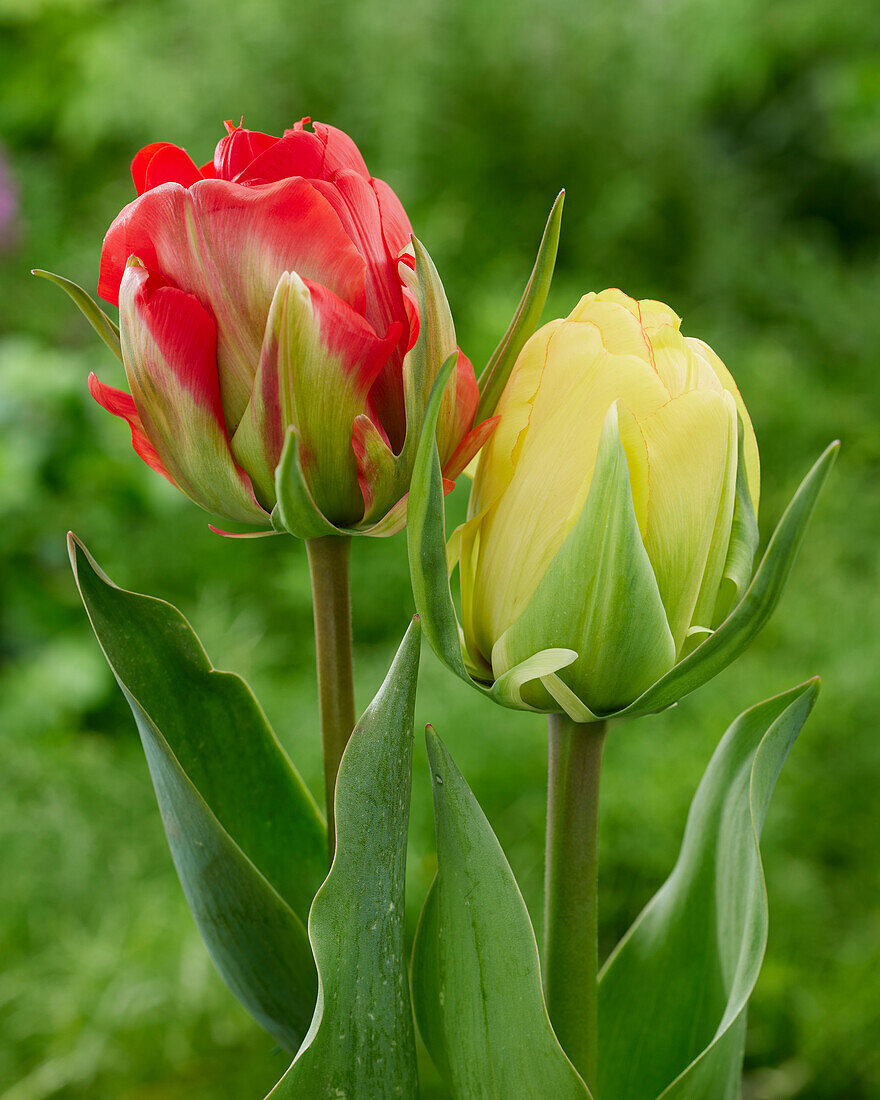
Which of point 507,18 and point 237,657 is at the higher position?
point 507,18

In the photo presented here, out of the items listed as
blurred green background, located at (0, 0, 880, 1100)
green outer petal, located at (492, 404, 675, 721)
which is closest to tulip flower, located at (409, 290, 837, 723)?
green outer petal, located at (492, 404, 675, 721)

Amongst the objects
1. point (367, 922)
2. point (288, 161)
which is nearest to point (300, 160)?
point (288, 161)

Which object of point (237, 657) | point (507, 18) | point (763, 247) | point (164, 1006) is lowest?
point (164, 1006)

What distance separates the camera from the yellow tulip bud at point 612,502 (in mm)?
148

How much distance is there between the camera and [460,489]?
2.40ft

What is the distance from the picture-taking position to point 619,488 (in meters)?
0.14

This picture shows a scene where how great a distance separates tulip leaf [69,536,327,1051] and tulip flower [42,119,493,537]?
3 centimetres

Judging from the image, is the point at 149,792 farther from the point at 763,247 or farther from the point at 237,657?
the point at 763,247

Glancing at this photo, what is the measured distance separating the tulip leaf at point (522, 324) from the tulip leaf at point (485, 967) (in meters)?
0.05

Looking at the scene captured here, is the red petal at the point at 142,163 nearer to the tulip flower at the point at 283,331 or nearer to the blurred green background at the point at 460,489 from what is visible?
the tulip flower at the point at 283,331

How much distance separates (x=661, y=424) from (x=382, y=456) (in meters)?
0.04

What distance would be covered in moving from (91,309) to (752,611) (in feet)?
0.35

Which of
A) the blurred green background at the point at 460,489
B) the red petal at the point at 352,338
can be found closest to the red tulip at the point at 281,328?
the red petal at the point at 352,338

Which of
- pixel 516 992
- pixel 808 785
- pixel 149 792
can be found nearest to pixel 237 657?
pixel 149 792
